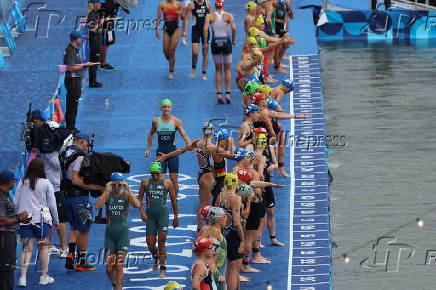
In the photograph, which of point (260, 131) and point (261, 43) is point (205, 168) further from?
point (261, 43)

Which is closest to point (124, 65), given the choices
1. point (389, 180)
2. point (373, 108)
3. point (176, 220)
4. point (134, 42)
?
point (134, 42)

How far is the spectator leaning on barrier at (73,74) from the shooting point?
27.3 metres

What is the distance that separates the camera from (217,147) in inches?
936

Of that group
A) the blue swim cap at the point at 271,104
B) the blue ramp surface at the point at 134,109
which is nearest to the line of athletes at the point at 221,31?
the blue ramp surface at the point at 134,109

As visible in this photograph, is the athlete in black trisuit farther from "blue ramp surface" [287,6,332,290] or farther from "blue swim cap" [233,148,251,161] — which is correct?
"blue swim cap" [233,148,251,161]

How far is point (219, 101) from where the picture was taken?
31.0 meters

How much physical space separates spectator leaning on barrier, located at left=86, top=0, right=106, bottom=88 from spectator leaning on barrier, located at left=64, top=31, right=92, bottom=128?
139 inches

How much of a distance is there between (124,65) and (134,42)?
2088mm

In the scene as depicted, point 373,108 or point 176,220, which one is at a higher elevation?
point 176,220

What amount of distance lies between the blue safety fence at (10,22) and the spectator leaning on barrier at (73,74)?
6256 millimetres

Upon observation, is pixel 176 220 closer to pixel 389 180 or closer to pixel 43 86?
pixel 389 180

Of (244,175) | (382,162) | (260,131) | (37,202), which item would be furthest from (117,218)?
(382,162)

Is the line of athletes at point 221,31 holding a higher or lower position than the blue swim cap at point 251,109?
lower
